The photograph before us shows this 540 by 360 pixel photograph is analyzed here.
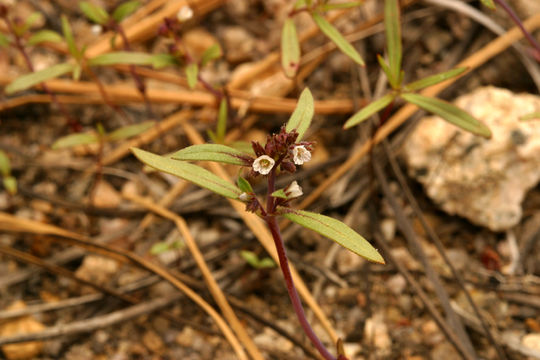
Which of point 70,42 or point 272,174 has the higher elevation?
point 70,42

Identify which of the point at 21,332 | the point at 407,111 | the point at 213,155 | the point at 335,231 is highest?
the point at 407,111

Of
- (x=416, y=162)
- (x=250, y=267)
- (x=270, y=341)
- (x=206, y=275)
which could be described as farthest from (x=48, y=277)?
(x=416, y=162)

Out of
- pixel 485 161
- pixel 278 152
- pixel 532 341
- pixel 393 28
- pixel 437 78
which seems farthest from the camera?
pixel 485 161

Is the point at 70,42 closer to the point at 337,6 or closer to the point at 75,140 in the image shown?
the point at 75,140

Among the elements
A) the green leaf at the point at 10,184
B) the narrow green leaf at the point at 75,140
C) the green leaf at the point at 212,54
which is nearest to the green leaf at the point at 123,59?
the green leaf at the point at 212,54

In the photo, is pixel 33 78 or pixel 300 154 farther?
pixel 33 78

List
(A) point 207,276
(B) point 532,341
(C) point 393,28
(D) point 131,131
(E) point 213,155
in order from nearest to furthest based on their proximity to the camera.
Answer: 1. (E) point 213,155
2. (B) point 532,341
3. (C) point 393,28
4. (A) point 207,276
5. (D) point 131,131

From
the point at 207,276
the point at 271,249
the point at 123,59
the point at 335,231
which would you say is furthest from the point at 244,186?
the point at 123,59

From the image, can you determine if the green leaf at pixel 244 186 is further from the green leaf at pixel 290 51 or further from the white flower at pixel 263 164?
the green leaf at pixel 290 51
